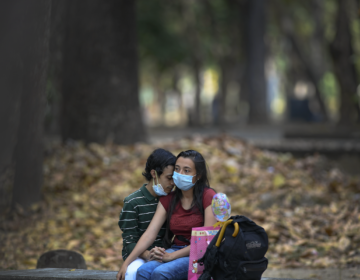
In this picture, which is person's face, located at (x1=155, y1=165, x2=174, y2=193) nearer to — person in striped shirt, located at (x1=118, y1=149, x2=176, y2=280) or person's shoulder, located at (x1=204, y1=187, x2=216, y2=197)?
person in striped shirt, located at (x1=118, y1=149, x2=176, y2=280)

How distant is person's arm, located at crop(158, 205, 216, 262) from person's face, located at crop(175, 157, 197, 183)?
9.8 inches

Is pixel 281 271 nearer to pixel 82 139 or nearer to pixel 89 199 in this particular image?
pixel 89 199

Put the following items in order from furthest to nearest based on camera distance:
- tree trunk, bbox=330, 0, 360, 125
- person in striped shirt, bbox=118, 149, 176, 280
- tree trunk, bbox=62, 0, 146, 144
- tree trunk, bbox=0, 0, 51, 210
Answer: tree trunk, bbox=330, 0, 360, 125
tree trunk, bbox=62, 0, 146, 144
tree trunk, bbox=0, 0, 51, 210
person in striped shirt, bbox=118, 149, 176, 280

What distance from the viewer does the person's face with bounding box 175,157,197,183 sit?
3.77 m

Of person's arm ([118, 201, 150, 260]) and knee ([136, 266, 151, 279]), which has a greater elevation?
person's arm ([118, 201, 150, 260])

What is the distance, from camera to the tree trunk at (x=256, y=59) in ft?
76.8

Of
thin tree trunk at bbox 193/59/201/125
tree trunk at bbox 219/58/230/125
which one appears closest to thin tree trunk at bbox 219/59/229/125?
tree trunk at bbox 219/58/230/125

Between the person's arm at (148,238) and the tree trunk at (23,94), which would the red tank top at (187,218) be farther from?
the tree trunk at (23,94)

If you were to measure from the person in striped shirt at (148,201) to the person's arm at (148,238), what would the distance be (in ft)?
0.26

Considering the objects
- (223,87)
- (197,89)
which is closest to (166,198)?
(197,89)

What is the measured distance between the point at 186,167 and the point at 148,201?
1.57ft

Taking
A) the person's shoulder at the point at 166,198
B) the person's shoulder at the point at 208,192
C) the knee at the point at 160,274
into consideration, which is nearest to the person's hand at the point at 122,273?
the knee at the point at 160,274

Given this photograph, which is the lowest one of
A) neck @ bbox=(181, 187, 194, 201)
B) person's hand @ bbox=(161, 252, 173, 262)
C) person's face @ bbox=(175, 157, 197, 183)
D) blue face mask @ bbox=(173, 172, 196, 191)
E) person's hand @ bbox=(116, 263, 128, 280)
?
person's hand @ bbox=(116, 263, 128, 280)

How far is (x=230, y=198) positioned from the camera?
8.09 meters
